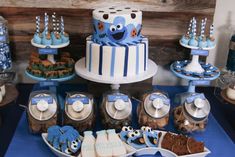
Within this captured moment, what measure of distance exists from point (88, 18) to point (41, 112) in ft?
1.73

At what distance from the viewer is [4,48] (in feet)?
4.72

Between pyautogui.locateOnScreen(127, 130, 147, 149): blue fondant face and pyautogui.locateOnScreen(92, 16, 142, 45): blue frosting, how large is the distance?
1.13 ft

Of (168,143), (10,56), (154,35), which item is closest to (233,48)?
(154,35)

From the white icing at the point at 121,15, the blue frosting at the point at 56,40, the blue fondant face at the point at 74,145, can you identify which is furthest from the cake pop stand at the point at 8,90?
the white icing at the point at 121,15

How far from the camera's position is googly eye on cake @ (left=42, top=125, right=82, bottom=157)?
3.51 feet

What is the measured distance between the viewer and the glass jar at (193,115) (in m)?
1.21

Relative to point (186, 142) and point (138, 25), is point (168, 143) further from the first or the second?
point (138, 25)

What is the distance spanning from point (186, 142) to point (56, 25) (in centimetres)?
78

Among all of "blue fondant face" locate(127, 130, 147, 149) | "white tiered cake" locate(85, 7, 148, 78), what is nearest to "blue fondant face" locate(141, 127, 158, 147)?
"blue fondant face" locate(127, 130, 147, 149)

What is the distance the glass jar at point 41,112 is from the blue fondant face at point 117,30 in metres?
0.33

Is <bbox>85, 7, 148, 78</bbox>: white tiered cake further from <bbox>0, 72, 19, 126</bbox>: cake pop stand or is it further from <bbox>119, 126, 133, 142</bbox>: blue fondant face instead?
<bbox>0, 72, 19, 126</bbox>: cake pop stand

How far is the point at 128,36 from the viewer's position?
1.22 metres

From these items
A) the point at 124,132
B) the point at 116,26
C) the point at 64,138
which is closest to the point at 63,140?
the point at 64,138

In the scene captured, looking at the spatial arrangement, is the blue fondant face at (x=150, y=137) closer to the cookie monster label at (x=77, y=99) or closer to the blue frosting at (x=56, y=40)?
the cookie monster label at (x=77, y=99)
